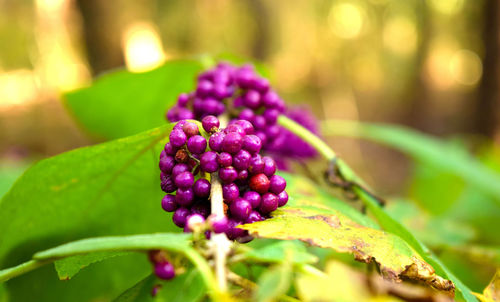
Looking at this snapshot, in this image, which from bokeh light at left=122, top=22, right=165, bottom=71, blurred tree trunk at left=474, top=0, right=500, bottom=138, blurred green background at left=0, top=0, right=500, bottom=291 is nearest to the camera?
blurred green background at left=0, top=0, right=500, bottom=291

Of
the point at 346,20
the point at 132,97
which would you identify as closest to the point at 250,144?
the point at 132,97

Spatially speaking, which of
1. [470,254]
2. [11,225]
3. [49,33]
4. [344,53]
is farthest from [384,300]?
[344,53]

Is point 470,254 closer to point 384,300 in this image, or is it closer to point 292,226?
point 292,226

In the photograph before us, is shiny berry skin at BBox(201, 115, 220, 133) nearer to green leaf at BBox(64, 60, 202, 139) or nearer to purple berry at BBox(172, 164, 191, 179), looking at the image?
purple berry at BBox(172, 164, 191, 179)

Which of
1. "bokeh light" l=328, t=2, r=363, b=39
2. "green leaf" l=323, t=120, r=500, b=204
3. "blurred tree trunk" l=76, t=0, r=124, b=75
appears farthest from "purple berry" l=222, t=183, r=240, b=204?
"bokeh light" l=328, t=2, r=363, b=39

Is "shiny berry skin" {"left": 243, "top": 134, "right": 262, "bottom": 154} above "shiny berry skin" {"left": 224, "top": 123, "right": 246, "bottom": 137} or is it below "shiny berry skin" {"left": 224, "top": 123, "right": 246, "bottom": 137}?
below

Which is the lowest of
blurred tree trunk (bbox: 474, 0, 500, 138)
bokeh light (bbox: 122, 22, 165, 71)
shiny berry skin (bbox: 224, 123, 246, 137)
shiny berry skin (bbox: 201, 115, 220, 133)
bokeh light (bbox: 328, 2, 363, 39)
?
→ blurred tree trunk (bbox: 474, 0, 500, 138)

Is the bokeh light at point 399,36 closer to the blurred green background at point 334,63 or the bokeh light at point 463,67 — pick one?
the blurred green background at point 334,63
